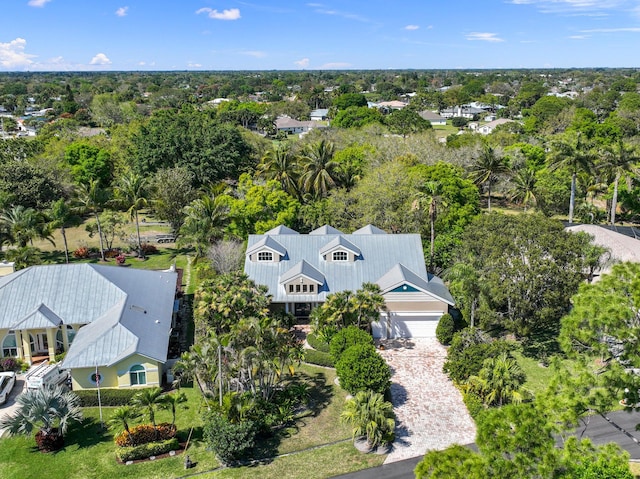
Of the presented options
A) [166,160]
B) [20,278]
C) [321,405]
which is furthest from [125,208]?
[321,405]

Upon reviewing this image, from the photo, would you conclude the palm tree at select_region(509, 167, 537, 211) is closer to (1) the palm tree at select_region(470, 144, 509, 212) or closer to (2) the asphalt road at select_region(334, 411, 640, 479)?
(1) the palm tree at select_region(470, 144, 509, 212)

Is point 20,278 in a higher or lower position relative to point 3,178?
lower

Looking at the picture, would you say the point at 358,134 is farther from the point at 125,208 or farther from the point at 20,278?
the point at 20,278

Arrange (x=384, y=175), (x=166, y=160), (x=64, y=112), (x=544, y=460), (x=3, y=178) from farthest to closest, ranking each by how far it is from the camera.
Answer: (x=64, y=112) → (x=166, y=160) → (x=3, y=178) → (x=384, y=175) → (x=544, y=460)

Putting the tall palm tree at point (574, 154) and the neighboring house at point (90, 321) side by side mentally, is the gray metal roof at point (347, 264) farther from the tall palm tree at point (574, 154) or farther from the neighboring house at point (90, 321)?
the tall palm tree at point (574, 154)

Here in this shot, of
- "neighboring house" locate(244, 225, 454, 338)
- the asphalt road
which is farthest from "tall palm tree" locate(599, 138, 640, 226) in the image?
the asphalt road

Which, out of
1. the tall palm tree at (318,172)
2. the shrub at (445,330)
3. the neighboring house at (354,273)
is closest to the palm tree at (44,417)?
the neighboring house at (354,273)
